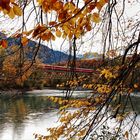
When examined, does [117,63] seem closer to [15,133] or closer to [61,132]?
[61,132]

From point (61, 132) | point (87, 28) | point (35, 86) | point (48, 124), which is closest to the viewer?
point (87, 28)

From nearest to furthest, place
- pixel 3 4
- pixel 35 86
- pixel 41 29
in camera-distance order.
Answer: pixel 3 4 → pixel 41 29 → pixel 35 86

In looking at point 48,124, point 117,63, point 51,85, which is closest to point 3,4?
point 117,63

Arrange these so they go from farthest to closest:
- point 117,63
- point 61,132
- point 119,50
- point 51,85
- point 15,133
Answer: point 51,85 < point 15,133 < point 61,132 < point 117,63 < point 119,50

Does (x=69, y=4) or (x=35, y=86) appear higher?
(x=69, y=4)

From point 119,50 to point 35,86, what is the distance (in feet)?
168

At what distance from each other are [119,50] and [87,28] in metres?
1.77

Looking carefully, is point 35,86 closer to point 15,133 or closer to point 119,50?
point 15,133

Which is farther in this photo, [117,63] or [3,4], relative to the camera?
[117,63]

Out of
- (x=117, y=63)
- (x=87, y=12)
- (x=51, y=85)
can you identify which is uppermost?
(x=87, y=12)

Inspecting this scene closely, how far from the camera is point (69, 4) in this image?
1667 mm

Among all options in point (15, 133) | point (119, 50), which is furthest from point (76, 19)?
point (15, 133)

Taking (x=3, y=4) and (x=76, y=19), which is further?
(x=76, y=19)

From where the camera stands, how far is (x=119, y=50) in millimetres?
3479
